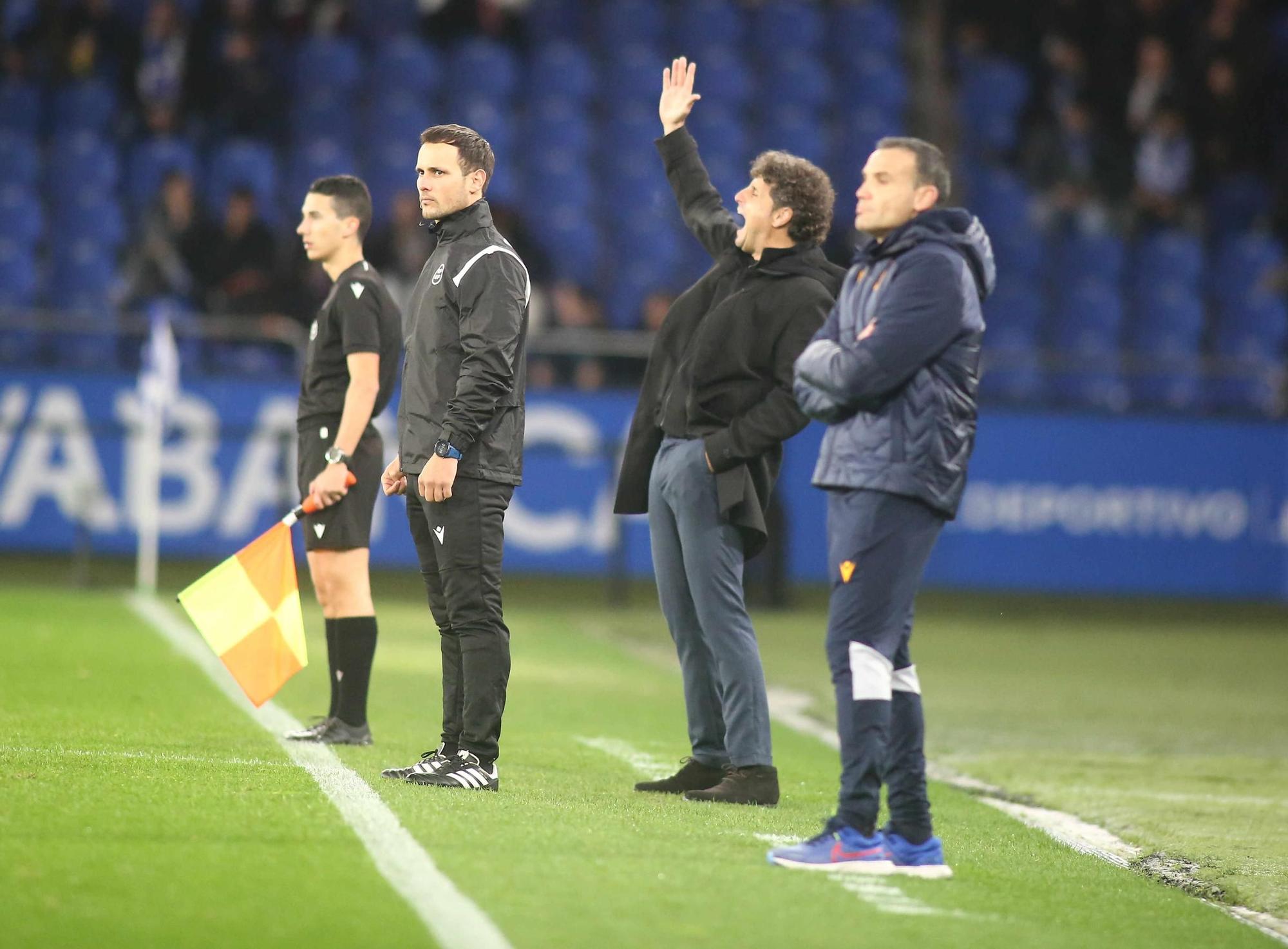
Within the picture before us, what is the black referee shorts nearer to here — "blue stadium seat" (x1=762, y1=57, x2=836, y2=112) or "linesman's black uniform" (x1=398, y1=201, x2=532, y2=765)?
"linesman's black uniform" (x1=398, y1=201, x2=532, y2=765)

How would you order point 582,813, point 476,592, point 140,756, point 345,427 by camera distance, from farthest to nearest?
point 345,427
point 140,756
point 476,592
point 582,813

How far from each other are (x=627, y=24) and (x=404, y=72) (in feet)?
8.51

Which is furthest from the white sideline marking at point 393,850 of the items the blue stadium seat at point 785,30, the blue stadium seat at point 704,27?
the blue stadium seat at point 785,30

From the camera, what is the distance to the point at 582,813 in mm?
5605

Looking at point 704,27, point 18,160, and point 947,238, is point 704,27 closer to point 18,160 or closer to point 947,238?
point 18,160

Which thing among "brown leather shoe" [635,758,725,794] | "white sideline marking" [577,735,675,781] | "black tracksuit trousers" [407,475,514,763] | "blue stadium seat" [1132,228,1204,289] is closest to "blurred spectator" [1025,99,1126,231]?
"blue stadium seat" [1132,228,1204,289]

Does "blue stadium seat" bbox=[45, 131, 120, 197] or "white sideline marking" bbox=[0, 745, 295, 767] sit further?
"blue stadium seat" bbox=[45, 131, 120, 197]

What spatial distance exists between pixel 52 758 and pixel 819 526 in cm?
1066

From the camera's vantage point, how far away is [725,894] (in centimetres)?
457

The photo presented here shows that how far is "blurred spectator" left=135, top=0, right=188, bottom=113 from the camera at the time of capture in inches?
675

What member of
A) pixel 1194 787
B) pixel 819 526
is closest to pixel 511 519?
pixel 819 526

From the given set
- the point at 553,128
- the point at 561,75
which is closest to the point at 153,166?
the point at 553,128

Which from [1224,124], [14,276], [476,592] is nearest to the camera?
[476,592]

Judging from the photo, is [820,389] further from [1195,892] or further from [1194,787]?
[1194,787]
